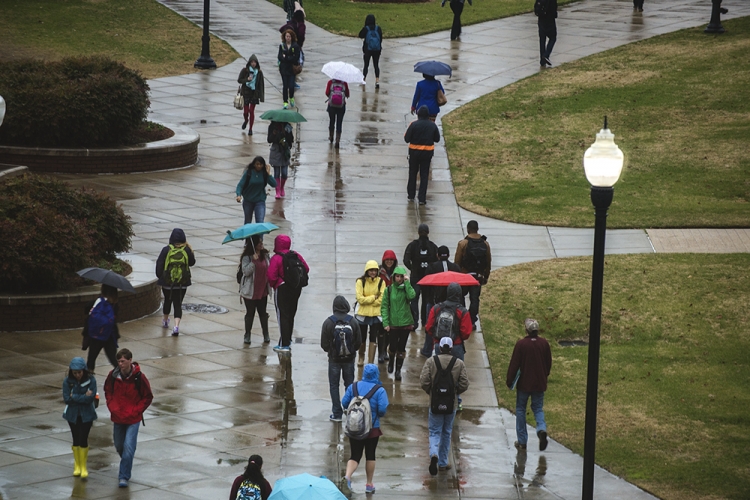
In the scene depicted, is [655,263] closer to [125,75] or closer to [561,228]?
[561,228]

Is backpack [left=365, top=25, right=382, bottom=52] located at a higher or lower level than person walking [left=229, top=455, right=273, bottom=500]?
higher

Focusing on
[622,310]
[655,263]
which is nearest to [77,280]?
[622,310]

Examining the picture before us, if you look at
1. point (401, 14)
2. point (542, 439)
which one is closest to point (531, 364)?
point (542, 439)

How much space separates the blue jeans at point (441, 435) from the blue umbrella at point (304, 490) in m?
3.81

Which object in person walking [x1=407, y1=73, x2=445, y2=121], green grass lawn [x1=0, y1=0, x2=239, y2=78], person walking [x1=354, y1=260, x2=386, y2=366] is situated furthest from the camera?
green grass lawn [x1=0, y1=0, x2=239, y2=78]

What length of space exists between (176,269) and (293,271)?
1833mm

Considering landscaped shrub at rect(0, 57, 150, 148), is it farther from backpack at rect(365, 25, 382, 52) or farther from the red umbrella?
the red umbrella

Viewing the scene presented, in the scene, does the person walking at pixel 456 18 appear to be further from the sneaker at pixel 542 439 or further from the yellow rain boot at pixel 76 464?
the yellow rain boot at pixel 76 464

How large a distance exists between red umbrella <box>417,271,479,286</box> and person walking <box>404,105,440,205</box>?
7620mm

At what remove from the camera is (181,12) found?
39.0 meters

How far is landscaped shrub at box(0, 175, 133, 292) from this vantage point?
52.6 ft

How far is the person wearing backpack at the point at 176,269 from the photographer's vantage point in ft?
53.0

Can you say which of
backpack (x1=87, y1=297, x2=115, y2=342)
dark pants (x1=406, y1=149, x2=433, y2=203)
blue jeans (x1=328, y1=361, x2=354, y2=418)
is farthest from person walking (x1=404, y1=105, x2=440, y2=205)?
backpack (x1=87, y1=297, x2=115, y2=342)

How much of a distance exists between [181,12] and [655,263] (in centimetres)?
2398
